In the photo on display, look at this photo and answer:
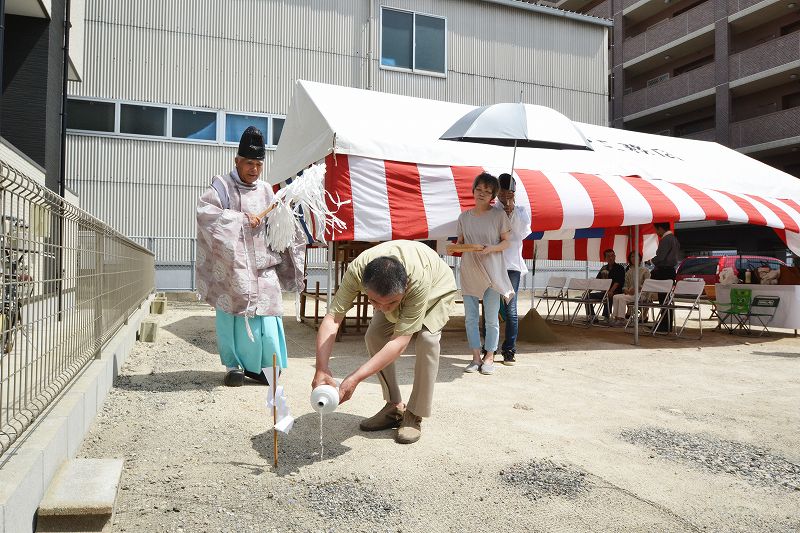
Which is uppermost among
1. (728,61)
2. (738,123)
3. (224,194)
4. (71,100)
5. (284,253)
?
(728,61)

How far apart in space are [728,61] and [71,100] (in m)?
21.8

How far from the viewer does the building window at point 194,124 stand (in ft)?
45.2

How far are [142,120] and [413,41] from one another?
684 centimetres

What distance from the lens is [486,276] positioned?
5.08m

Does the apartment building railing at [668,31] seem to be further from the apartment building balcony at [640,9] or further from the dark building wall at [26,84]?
the dark building wall at [26,84]

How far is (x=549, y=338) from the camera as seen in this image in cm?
730

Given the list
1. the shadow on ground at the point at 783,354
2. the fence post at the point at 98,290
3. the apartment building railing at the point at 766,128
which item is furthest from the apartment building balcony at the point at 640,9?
the fence post at the point at 98,290

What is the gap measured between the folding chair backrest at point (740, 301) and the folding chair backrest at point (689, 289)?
1.01 metres

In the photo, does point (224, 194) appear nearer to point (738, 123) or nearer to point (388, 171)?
point (388, 171)

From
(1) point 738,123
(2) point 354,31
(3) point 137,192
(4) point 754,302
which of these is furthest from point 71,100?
(1) point 738,123

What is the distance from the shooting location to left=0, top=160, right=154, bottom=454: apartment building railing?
1968mm

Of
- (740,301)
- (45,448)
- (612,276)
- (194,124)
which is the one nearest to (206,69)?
(194,124)

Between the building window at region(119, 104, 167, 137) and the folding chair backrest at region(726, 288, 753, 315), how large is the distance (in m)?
11.7

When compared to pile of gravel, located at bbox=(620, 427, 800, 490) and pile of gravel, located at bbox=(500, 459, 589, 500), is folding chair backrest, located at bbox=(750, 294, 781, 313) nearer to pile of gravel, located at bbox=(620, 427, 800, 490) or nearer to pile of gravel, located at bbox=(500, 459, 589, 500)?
pile of gravel, located at bbox=(620, 427, 800, 490)
